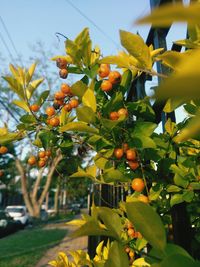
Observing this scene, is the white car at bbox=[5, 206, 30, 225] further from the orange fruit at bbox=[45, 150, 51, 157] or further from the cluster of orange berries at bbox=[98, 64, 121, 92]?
the cluster of orange berries at bbox=[98, 64, 121, 92]

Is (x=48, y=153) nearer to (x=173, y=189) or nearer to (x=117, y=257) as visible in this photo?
(x=173, y=189)

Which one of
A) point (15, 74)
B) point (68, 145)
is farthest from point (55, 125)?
point (15, 74)

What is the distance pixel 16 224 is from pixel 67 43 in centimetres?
2365

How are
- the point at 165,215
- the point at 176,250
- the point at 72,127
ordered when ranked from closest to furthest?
the point at 176,250, the point at 72,127, the point at 165,215

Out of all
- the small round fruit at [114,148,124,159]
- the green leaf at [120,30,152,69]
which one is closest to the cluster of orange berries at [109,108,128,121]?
the small round fruit at [114,148,124,159]

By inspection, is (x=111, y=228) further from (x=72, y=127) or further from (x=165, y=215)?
(x=165, y=215)

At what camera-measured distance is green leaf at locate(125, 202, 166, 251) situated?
655mm

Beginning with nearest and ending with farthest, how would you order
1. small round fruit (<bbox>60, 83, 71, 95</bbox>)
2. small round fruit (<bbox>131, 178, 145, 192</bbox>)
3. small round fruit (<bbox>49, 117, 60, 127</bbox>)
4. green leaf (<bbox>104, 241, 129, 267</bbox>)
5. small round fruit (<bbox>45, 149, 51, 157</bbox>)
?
1. green leaf (<bbox>104, 241, 129, 267</bbox>)
2. small round fruit (<bbox>131, 178, 145, 192</bbox>)
3. small round fruit (<bbox>60, 83, 71, 95</bbox>)
4. small round fruit (<bbox>49, 117, 60, 127</bbox>)
5. small round fruit (<bbox>45, 149, 51, 157</bbox>)

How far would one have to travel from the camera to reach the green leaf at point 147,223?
25.8 inches

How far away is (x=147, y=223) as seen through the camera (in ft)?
2.17

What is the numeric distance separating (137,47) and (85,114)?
0.25 meters

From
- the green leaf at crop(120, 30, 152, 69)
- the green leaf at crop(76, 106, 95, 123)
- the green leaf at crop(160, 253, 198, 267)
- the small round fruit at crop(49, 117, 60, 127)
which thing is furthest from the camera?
the small round fruit at crop(49, 117, 60, 127)

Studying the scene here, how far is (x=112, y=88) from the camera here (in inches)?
52.1

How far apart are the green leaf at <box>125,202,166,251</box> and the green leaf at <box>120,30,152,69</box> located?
435 mm
